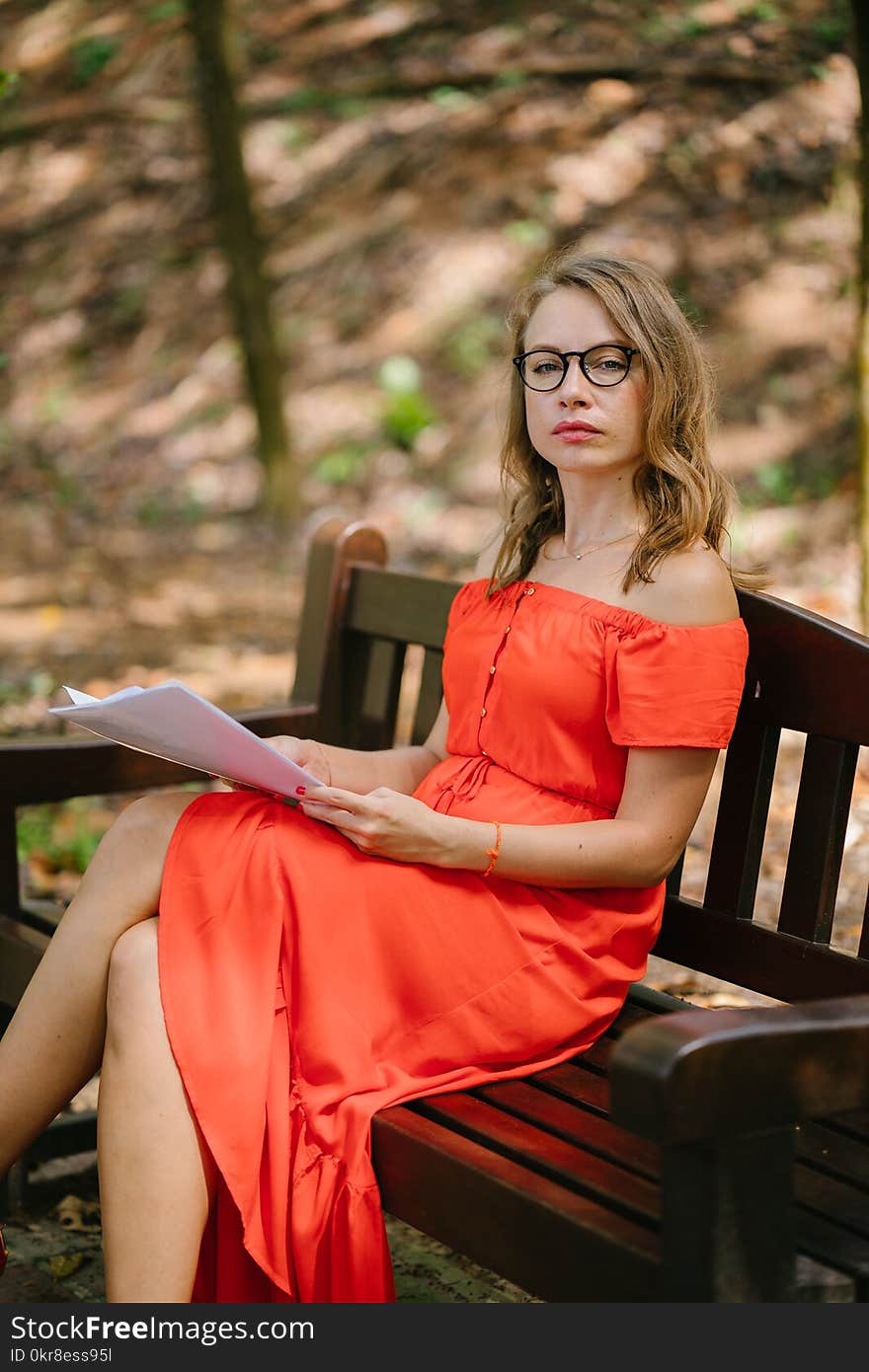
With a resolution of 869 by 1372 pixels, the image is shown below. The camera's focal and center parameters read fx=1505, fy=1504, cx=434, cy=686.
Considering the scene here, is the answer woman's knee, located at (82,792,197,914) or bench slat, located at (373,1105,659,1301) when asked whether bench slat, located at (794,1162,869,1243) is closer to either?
bench slat, located at (373,1105,659,1301)

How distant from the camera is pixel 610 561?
2660 millimetres

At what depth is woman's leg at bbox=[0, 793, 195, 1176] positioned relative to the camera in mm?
2414

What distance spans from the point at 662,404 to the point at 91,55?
37.1ft

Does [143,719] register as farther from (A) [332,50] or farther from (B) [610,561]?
(A) [332,50]

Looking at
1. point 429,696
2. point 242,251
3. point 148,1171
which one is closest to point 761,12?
point 242,251

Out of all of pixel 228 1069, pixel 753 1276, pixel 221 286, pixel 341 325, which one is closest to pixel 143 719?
pixel 228 1069

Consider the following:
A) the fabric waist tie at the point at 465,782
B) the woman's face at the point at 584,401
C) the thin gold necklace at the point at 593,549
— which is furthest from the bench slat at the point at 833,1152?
the woman's face at the point at 584,401

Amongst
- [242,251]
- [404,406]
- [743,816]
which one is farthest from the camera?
[404,406]

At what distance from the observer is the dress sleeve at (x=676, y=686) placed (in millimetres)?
2441

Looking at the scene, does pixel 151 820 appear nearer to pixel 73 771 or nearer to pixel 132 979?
pixel 132 979

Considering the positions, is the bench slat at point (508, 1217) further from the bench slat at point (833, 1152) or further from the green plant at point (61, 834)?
the green plant at point (61, 834)

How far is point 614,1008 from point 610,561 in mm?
777

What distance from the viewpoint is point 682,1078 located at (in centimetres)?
168

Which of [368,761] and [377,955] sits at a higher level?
[368,761]
